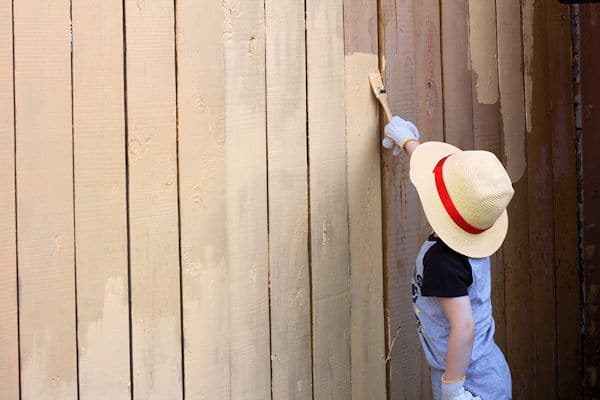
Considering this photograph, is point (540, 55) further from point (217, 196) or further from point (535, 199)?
point (217, 196)

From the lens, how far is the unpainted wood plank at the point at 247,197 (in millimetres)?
2965

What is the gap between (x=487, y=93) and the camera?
3.96 m

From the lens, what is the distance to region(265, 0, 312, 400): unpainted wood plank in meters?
3.10

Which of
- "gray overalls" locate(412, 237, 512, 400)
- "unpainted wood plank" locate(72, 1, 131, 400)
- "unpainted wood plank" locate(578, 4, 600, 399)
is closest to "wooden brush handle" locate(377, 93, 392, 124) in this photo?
"gray overalls" locate(412, 237, 512, 400)

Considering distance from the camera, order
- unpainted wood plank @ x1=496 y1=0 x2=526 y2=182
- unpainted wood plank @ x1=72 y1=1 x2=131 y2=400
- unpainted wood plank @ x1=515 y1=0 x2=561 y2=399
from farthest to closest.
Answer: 1. unpainted wood plank @ x1=515 y1=0 x2=561 y2=399
2. unpainted wood plank @ x1=496 y1=0 x2=526 y2=182
3. unpainted wood plank @ x1=72 y1=1 x2=131 y2=400

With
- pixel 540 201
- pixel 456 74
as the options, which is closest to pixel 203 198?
pixel 456 74

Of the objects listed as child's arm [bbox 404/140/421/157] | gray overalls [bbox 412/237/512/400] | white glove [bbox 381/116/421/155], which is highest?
white glove [bbox 381/116/421/155]

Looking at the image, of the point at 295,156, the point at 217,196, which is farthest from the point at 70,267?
the point at 295,156

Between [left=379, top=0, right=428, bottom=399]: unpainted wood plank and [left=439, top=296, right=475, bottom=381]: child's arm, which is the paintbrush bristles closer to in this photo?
[left=379, top=0, right=428, bottom=399]: unpainted wood plank

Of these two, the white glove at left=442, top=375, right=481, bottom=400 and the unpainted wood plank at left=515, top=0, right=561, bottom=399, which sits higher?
the unpainted wood plank at left=515, top=0, right=561, bottom=399

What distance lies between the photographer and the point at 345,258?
3.33 metres

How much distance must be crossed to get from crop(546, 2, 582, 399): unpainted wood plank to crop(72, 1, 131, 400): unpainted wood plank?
237 cm

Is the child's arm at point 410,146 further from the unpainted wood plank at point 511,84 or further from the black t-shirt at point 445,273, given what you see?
the unpainted wood plank at point 511,84

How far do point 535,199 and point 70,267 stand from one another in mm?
2371
